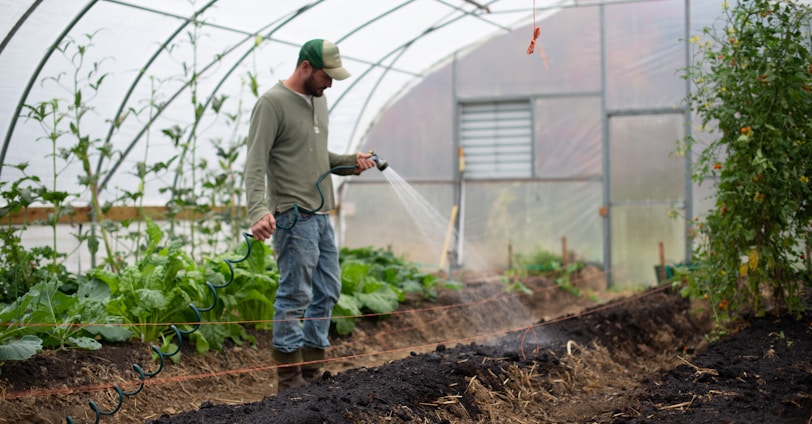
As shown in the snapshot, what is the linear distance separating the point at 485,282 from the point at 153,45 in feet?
12.3

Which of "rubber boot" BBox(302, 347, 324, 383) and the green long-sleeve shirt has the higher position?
the green long-sleeve shirt

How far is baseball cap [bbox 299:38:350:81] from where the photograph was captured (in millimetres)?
3596

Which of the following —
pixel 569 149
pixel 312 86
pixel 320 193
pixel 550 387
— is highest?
pixel 312 86

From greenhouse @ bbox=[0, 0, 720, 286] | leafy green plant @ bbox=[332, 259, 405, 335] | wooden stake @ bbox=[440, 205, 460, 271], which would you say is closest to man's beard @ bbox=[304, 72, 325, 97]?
leafy green plant @ bbox=[332, 259, 405, 335]

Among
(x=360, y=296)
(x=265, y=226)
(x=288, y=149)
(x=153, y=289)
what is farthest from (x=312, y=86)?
(x=360, y=296)

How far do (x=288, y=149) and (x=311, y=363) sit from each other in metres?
1.07

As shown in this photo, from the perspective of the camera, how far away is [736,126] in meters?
4.58

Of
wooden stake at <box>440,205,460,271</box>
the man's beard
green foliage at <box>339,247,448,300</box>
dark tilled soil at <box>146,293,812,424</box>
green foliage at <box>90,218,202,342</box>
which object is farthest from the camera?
wooden stake at <box>440,205,460,271</box>

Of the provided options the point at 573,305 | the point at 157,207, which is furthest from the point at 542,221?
the point at 157,207

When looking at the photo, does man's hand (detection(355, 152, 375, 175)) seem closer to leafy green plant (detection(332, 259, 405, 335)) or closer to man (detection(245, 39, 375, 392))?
man (detection(245, 39, 375, 392))

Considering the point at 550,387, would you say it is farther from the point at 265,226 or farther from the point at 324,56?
the point at 324,56

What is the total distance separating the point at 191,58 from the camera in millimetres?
6348

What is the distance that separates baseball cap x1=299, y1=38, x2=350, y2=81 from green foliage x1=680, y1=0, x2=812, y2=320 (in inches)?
86.2

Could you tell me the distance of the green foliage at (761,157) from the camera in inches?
171
